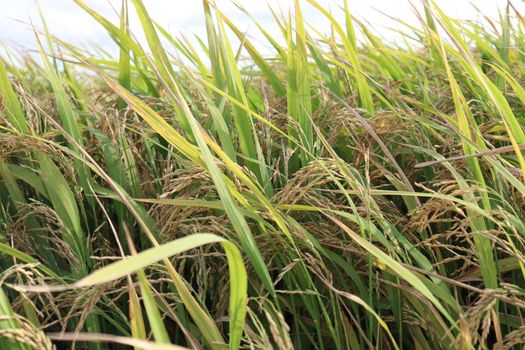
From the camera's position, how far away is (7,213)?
1.55 metres

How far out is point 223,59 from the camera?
149 cm

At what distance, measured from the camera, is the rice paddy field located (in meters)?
1.10

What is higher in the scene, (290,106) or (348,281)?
(290,106)

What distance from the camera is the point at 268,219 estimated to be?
1317 millimetres

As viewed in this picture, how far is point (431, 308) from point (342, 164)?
290 millimetres

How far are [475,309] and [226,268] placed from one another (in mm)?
521

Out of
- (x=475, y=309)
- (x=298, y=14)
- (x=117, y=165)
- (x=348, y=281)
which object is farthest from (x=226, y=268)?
(x=298, y=14)

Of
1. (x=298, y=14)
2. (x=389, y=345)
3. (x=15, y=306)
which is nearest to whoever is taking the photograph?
(x=15, y=306)

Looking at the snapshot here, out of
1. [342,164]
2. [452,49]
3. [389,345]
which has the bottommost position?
[389,345]

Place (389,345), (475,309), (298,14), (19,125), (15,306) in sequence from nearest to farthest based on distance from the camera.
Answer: (475,309), (15,306), (389,345), (19,125), (298,14)

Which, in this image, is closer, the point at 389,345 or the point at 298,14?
the point at 389,345

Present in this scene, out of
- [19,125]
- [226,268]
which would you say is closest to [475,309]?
[226,268]

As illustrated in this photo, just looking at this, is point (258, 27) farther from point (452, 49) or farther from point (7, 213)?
point (7, 213)

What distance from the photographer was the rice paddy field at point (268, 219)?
110 cm
